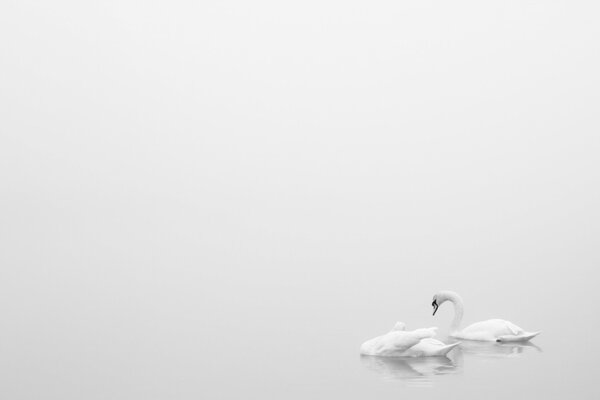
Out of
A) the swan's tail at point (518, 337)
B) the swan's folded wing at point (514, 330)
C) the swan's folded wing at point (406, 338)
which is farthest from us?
the swan's folded wing at point (514, 330)

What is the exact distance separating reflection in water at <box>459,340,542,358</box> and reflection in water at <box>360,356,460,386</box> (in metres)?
1.08

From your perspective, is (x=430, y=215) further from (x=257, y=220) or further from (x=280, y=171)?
(x=280, y=171)

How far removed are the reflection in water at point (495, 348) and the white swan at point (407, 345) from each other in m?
0.96

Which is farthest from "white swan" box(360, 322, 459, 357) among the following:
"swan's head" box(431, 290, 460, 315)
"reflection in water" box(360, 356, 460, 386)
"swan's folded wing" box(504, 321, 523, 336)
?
"swan's head" box(431, 290, 460, 315)

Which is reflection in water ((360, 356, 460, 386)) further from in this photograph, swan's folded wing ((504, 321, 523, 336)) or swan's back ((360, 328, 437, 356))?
swan's folded wing ((504, 321, 523, 336))

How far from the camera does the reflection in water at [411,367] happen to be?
19.8 meters

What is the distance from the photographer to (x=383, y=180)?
147500mm

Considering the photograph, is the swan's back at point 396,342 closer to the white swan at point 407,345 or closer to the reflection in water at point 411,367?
the white swan at point 407,345

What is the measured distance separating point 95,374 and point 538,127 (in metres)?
169

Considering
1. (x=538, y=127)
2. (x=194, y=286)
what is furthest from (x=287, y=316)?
(x=538, y=127)

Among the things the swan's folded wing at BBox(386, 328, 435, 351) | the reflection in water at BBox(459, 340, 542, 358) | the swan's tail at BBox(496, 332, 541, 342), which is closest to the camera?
the swan's folded wing at BBox(386, 328, 435, 351)

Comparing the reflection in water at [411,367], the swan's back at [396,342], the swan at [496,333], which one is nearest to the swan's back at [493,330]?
the swan at [496,333]

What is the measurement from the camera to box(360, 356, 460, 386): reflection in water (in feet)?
65.0

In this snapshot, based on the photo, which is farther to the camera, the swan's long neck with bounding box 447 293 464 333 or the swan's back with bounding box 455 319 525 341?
the swan's long neck with bounding box 447 293 464 333
